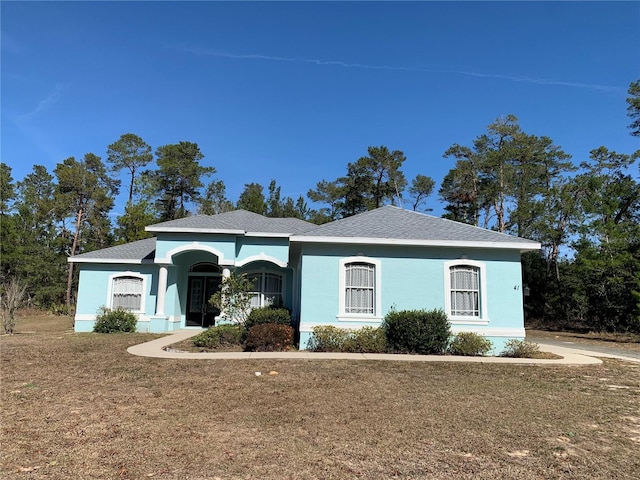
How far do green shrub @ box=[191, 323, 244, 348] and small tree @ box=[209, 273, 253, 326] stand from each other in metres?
0.89

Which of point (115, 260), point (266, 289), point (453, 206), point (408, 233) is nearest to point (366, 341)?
point (408, 233)

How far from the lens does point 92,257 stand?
62.6 ft

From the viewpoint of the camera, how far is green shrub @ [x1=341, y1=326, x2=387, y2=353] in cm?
1222

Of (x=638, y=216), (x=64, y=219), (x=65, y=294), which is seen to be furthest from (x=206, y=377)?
(x=64, y=219)

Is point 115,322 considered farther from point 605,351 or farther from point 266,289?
point 605,351

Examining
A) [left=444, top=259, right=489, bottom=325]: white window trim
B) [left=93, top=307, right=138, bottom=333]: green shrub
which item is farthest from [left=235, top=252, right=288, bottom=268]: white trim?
[left=444, top=259, right=489, bottom=325]: white window trim

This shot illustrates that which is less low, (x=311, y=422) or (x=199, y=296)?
(x=199, y=296)

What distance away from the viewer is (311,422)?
5609mm

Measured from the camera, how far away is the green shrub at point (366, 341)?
1222 centimetres

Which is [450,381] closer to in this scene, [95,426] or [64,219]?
[95,426]

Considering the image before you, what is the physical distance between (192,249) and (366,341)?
8.86 m

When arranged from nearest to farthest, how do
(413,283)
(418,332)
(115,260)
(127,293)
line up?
(418,332), (413,283), (115,260), (127,293)

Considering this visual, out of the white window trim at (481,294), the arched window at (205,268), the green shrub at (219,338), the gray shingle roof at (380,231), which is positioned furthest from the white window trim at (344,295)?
the arched window at (205,268)

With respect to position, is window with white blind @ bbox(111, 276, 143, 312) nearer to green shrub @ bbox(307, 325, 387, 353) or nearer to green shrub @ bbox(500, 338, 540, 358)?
green shrub @ bbox(307, 325, 387, 353)
